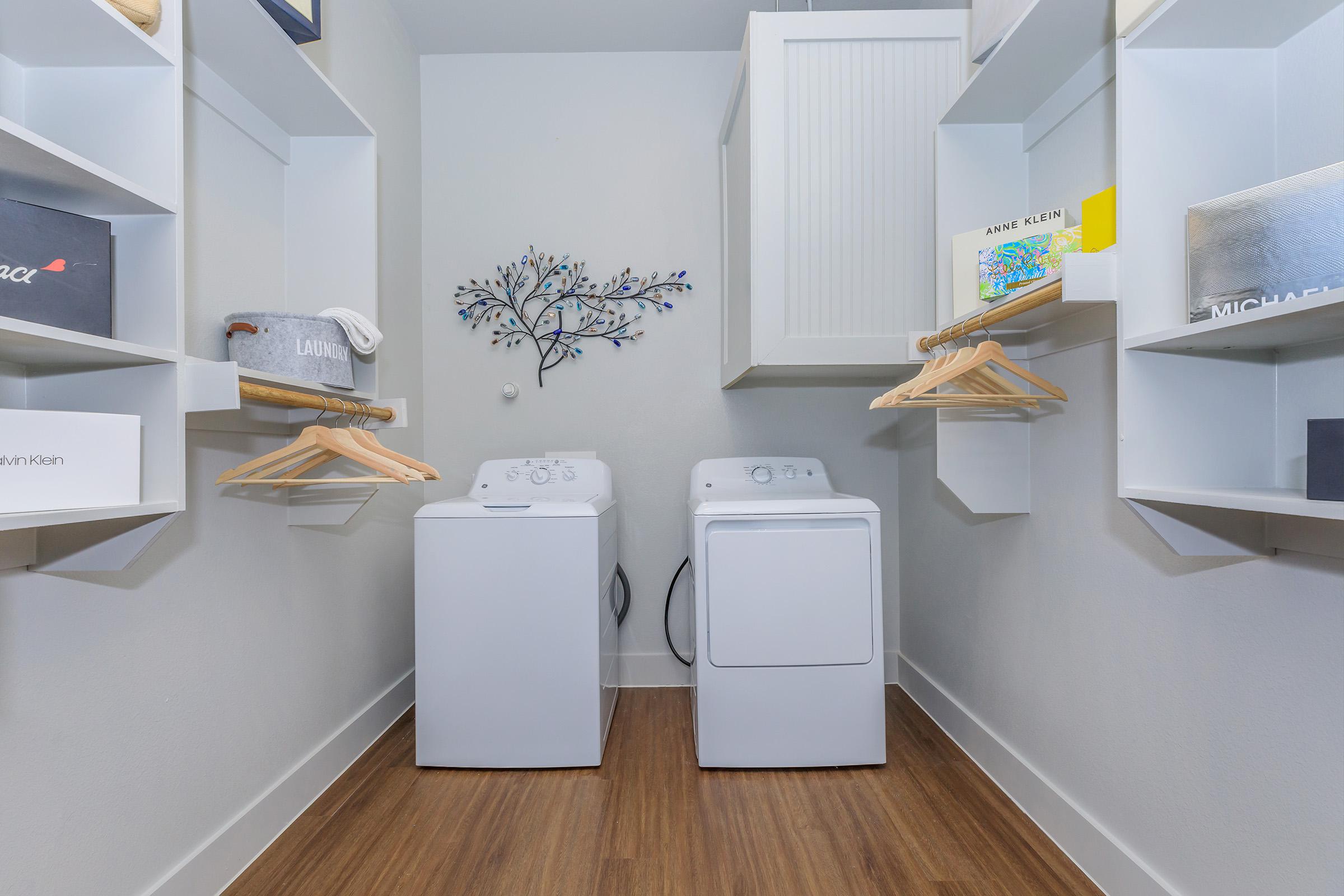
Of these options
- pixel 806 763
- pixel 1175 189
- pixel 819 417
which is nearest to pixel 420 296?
pixel 819 417

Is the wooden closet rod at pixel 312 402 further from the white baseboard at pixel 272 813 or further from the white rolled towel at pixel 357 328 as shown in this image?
the white baseboard at pixel 272 813

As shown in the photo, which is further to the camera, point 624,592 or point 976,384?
point 624,592

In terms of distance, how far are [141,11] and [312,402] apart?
0.67 metres

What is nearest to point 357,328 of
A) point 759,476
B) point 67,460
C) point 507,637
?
point 67,460

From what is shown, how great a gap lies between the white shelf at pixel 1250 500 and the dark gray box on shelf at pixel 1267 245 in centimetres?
24

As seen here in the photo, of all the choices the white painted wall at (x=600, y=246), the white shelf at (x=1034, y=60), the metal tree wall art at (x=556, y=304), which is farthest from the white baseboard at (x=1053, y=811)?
the metal tree wall art at (x=556, y=304)

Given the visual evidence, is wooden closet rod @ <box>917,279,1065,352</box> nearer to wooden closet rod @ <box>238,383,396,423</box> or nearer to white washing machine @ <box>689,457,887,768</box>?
white washing machine @ <box>689,457,887,768</box>

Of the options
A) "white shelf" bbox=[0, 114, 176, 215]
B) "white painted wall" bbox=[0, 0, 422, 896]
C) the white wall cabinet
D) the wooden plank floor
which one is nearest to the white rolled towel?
"white painted wall" bbox=[0, 0, 422, 896]

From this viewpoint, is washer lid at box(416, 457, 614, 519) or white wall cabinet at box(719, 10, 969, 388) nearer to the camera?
white wall cabinet at box(719, 10, 969, 388)

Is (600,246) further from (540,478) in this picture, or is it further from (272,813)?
(272,813)

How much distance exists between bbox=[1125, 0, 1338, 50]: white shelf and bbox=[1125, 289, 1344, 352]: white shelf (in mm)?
435

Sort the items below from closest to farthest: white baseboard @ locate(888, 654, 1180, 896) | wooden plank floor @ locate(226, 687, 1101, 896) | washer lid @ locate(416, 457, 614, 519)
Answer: white baseboard @ locate(888, 654, 1180, 896), wooden plank floor @ locate(226, 687, 1101, 896), washer lid @ locate(416, 457, 614, 519)

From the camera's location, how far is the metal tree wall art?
277cm

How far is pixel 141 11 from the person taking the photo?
40.4 inches
